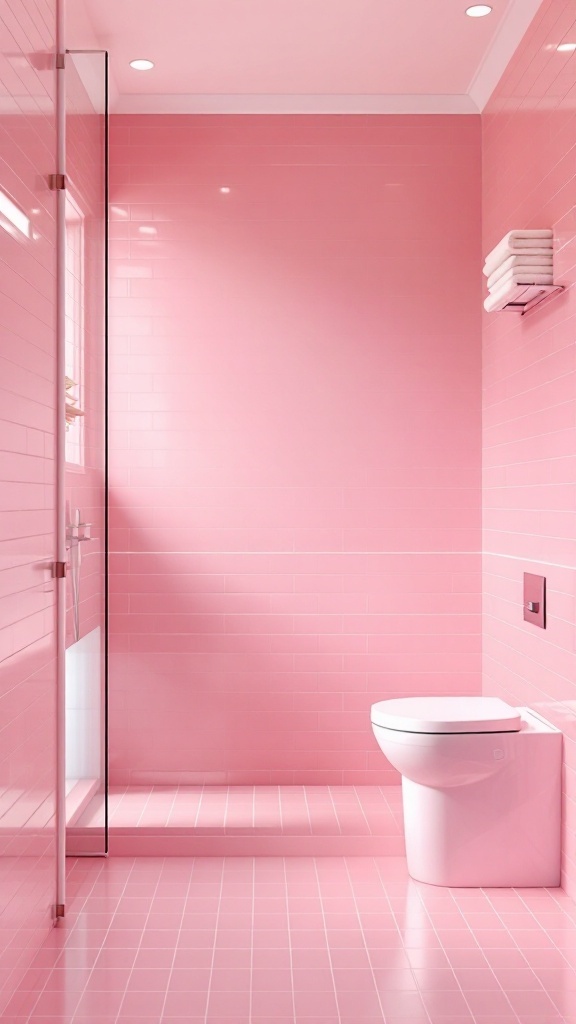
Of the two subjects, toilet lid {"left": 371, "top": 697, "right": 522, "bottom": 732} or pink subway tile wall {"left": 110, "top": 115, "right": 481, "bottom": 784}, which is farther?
pink subway tile wall {"left": 110, "top": 115, "right": 481, "bottom": 784}

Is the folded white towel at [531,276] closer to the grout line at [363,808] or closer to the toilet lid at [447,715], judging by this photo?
the toilet lid at [447,715]

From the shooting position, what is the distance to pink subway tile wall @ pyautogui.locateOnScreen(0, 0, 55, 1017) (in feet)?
7.10

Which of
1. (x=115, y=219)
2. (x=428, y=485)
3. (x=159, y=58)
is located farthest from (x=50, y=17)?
(x=428, y=485)

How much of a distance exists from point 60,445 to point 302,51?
1887 mm

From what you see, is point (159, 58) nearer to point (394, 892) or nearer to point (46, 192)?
point (46, 192)

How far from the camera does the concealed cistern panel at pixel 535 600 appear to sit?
3.04 m

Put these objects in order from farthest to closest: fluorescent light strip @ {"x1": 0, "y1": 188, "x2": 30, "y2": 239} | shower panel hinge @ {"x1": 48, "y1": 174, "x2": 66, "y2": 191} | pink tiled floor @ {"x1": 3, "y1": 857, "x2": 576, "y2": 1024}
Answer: shower panel hinge @ {"x1": 48, "y1": 174, "x2": 66, "y2": 191} < pink tiled floor @ {"x1": 3, "y1": 857, "x2": 576, "y2": 1024} < fluorescent light strip @ {"x1": 0, "y1": 188, "x2": 30, "y2": 239}

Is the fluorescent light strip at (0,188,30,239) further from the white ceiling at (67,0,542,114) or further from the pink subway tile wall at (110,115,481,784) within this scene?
the pink subway tile wall at (110,115,481,784)

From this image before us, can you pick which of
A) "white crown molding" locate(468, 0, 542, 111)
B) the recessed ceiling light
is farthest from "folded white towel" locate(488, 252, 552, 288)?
the recessed ceiling light

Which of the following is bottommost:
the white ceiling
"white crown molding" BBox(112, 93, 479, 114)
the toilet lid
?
the toilet lid

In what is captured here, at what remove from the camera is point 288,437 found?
3.93m

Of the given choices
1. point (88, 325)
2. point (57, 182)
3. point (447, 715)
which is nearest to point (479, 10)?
point (57, 182)

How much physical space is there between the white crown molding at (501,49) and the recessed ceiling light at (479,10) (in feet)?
0.25

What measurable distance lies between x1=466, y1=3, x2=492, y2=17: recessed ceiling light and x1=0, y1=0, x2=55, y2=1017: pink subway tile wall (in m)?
1.46
